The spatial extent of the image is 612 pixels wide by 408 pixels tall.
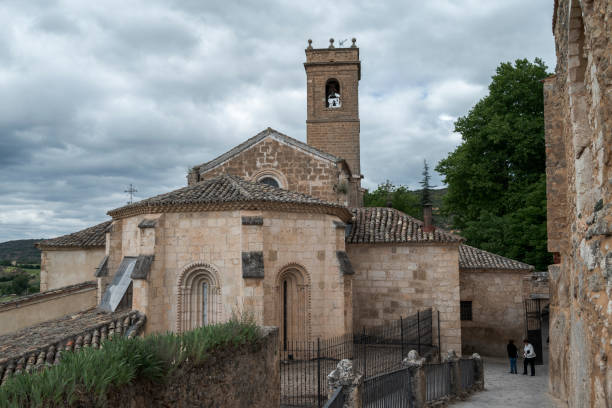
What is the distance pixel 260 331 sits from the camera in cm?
773

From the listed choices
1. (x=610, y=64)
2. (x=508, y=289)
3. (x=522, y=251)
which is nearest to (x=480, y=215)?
(x=522, y=251)

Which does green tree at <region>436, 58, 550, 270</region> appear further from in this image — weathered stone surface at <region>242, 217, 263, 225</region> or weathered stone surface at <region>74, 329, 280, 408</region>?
weathered stone surface at <region>74, 329, 280, 408</region>

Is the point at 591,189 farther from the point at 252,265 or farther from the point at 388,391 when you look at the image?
the point at 252,265

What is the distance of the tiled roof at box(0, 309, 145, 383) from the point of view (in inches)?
378

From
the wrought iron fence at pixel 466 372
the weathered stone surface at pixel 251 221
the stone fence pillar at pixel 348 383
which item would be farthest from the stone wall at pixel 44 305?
the wrought iron fence at pixel 466 372

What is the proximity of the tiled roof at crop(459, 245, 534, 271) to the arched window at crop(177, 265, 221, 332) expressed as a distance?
39.1 feet

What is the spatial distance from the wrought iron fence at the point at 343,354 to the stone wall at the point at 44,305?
29.2ft

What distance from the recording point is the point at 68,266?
64.0ft

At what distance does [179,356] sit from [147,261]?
803cm

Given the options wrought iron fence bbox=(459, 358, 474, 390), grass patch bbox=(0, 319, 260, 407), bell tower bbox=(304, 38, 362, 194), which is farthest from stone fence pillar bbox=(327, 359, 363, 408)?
bell tower bbox=(304, 38, 362, 194)

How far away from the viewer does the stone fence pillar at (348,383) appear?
8.12m

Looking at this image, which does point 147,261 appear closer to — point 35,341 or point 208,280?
point 208,280

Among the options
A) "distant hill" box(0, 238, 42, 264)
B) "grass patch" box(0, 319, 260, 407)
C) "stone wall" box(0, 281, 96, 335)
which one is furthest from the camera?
"distant hill" box(0, 238, 42, 264)

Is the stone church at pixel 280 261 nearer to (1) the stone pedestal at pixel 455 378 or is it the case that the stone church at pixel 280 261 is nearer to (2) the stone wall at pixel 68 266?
(2) the stone wall at pixel 68 266
